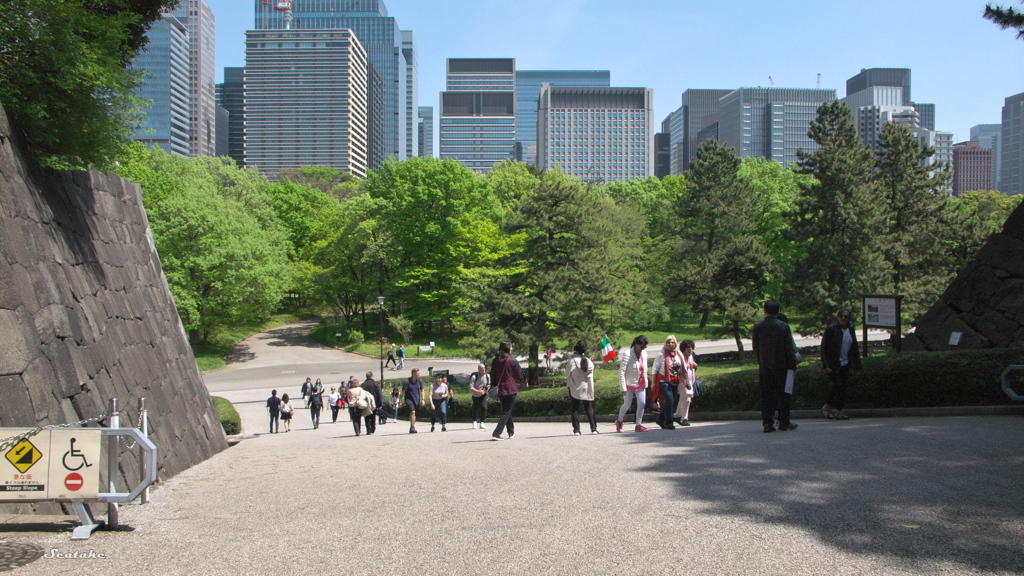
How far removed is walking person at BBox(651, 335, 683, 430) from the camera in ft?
36.0

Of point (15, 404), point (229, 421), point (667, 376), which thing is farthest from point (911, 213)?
point (15, 404)

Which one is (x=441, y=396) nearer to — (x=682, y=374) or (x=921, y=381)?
(x=682, y=374)

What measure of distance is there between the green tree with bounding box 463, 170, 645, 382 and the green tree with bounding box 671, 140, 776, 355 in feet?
23.5

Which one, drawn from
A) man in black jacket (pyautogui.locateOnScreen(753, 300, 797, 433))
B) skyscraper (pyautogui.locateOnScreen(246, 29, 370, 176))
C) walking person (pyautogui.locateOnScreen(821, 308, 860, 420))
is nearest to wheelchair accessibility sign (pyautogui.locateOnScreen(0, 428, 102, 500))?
man in black jacket (pyautogui.locateOnScreen(753, 300, 797, 433))

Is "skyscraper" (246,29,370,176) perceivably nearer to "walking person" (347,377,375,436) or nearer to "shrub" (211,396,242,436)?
"shrub" (211,396,242,436)

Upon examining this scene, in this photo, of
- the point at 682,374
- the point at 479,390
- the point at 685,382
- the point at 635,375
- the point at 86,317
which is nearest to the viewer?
the point at 86,317

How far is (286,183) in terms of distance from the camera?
7275 cm

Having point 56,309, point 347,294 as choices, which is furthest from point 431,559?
point 347,294

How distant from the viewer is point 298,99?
616 feet

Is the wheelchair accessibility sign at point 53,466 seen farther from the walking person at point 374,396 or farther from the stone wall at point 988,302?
the stone wall at point 988,302

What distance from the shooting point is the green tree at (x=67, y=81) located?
758cm

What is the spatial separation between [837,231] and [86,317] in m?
34.5

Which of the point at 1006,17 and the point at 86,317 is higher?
the point at 1006,17

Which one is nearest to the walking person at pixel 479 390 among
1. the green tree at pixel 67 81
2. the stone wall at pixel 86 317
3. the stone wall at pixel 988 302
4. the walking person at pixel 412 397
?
the walking person at pixel 412 397
